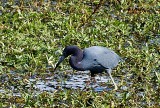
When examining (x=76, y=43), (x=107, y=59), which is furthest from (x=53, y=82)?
(x=76, y=43)

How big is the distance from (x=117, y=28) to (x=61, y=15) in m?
1.75

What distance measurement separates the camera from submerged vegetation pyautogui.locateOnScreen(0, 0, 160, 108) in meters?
10.3

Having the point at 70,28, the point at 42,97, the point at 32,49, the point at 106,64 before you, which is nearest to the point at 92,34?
the point at 70,28

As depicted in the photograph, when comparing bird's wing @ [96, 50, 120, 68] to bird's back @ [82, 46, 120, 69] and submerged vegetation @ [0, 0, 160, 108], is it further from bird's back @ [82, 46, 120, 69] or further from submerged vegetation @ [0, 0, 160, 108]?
submerged vegetation @ [0, 0, 160, 108]

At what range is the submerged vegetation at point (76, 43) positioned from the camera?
10.3m

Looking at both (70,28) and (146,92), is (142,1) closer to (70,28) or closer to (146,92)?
(70,28)

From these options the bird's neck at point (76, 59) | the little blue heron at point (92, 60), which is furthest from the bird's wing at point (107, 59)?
the bird's neck at point (76, 59)

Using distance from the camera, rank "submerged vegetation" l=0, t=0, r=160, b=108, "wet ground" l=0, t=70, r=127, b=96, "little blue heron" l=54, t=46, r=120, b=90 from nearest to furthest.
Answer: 1. "submerged vegetation" l=0, t=0, r=160, b=108
2. "wet ground" l=0, t=70, r=127, b=96
3. "little blue heron" l=54, t=46, r=120, b=90

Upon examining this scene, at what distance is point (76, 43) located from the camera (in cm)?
1341

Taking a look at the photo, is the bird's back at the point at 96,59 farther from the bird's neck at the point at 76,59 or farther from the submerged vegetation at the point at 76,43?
the submerged vegetation at the point at 76,43

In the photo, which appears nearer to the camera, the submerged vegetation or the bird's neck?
the submerged vegetation

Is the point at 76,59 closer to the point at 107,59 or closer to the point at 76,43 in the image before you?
the point at 107,59

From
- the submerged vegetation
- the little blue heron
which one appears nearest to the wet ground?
the submerged vegetation

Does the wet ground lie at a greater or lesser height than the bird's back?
lesser
